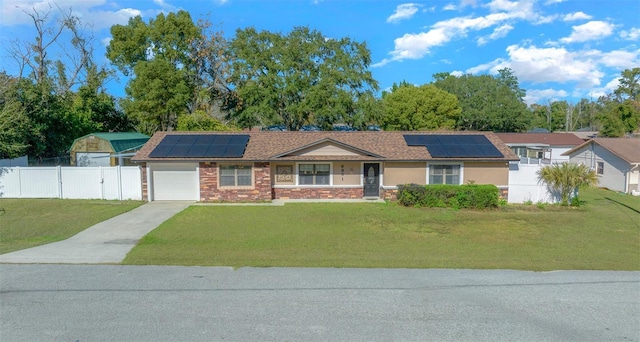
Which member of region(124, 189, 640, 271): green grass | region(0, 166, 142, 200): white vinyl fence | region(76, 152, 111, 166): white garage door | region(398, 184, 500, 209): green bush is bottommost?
region(124, 189, 640, 271): green grass

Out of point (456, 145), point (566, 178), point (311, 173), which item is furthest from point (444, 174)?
point (311, 173)

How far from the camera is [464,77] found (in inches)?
2399

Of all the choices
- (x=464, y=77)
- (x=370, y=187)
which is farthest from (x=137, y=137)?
(x=464, y=77)

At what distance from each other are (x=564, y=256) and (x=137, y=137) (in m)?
30.3

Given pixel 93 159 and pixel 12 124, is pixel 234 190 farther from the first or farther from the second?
pixel 93 159

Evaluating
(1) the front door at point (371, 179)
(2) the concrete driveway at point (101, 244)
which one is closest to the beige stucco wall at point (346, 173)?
(1) the front door at point (371, 179)

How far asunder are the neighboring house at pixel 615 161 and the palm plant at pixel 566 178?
8553mm

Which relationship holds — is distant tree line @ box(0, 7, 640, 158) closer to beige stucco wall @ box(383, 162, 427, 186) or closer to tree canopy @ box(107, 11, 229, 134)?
tree canopy @ box(107, 11, 229, 134)

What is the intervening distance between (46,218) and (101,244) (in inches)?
230

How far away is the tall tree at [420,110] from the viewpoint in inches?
1873

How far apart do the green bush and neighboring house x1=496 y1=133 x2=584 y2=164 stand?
2273 centimetres

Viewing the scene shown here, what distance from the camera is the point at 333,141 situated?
21.3 m

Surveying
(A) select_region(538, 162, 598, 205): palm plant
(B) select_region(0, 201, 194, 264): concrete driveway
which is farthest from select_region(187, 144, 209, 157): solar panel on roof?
(A) select_region(538, 162, 598, 205): palm plant

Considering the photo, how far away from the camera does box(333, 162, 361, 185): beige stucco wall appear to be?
22.0 meters
